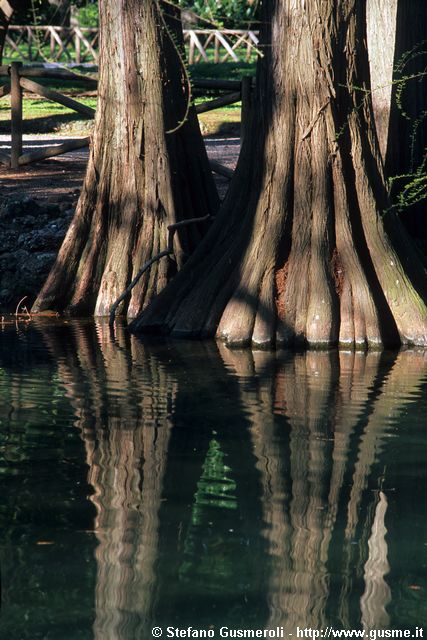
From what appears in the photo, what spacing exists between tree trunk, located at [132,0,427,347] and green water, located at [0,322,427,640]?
3.23 feet

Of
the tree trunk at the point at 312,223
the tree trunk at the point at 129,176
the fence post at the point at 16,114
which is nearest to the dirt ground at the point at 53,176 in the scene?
the fence post at the point at 16,114

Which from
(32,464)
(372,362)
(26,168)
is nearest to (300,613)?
(32,464)

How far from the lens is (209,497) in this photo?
5859 millimetres

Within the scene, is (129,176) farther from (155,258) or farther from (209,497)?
(209,497)

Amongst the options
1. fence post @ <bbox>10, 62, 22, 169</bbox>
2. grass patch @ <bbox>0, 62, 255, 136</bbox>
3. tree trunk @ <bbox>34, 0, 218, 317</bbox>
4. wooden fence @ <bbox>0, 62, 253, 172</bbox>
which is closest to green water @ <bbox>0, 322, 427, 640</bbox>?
tree trunk @ <bbox>34, 0, 218, 317</bbox>

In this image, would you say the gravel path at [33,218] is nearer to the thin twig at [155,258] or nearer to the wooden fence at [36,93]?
the wooden fence at [36,93]

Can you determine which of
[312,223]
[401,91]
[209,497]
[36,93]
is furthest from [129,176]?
[209,497]

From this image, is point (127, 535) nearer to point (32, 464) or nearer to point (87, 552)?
point (87, 552)

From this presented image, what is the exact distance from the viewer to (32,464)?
6.46m

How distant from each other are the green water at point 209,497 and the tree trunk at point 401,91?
3.45 meters

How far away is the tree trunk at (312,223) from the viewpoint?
34.6 feet

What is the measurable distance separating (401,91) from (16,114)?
6.47 meters

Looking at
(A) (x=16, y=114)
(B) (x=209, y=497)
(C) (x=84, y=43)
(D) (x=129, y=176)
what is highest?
(C) (x=84, y=43)

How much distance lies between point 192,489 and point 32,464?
989mm
